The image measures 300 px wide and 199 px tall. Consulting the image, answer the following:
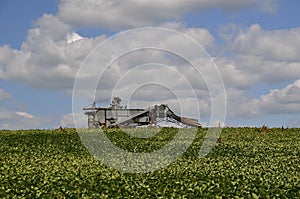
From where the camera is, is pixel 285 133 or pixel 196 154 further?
pixel 285 133

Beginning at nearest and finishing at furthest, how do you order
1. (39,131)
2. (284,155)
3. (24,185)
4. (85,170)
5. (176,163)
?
(24,185)
(85,170)
(176,163)
(284,155)
(39,131)

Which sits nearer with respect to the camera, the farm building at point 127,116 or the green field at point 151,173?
the green field at point 151,173

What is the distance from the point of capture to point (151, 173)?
23109 mm

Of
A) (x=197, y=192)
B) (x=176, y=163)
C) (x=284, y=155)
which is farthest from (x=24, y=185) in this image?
(x=284, y=155)

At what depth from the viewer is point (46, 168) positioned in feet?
79.9

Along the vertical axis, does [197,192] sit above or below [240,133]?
below

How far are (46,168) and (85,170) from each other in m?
1.88

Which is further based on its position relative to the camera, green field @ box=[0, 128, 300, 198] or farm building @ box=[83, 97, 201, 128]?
→ farm building @ box=[83, 97, 201, 128]

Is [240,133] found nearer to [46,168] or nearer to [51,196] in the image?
[46,168]

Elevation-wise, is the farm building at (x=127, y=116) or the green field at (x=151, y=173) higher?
the farm building at (x=127, y=116)

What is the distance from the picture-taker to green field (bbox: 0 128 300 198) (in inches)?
749

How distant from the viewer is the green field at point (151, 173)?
749 inches

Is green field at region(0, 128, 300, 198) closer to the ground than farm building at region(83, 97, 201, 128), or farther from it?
closer to the ground

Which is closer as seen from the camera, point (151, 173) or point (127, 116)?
point (151, 173)
